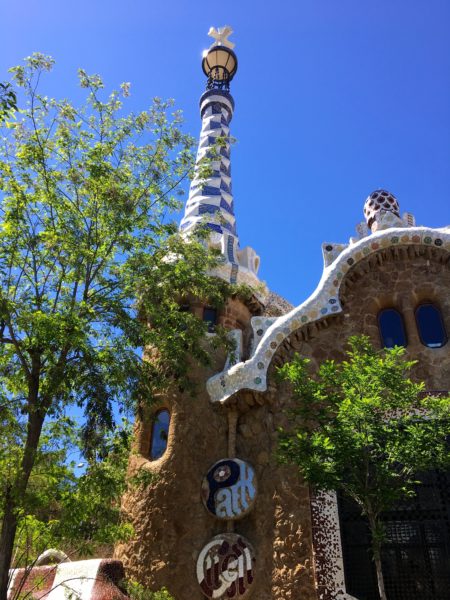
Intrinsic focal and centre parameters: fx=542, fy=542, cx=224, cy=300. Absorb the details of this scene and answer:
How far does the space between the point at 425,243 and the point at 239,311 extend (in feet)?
10.5

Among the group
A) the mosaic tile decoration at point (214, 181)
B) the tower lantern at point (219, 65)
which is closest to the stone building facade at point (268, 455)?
the mosaic tile decoration at point (214, 181)

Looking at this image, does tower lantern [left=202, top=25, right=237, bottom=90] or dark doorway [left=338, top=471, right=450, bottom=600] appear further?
tower lantern [left=202, top=25, right=237, bottom=90]

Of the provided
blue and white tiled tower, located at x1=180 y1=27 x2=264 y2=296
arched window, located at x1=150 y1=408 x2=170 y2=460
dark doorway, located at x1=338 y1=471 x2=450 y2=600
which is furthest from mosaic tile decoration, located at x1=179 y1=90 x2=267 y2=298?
dark doorway, located at x1=338 y1=471 x2=450 y2=600

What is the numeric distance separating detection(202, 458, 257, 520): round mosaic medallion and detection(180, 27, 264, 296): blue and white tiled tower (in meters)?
3.12

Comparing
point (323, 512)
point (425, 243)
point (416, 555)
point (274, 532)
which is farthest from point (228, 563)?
point (425, 243)

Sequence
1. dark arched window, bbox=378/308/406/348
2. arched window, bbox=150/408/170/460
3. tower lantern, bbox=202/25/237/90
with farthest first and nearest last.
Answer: tower lantern, bbox=202/25/237/90, arched window, bbox=150/408/170/460, dark arched window, bbox=378/308/406/348

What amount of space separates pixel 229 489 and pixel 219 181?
6876mm

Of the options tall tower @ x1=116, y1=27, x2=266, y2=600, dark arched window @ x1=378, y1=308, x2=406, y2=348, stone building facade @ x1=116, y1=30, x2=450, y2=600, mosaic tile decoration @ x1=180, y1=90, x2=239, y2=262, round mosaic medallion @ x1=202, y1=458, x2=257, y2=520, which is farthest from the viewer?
mosaic tile decoration @ x1=180, y1=90, x2=239, y2=262

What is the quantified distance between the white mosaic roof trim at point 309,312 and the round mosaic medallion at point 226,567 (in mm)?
1845

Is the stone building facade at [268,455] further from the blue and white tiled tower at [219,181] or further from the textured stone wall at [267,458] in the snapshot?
the blue and white tiled tower at [219,181]

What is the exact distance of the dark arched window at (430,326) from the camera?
7605mm

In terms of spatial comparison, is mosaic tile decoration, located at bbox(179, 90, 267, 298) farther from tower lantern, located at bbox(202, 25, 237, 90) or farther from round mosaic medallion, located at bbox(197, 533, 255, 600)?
round mosaic medallion, located at bbox(197, 533, 255, 600)

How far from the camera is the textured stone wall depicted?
6469mm

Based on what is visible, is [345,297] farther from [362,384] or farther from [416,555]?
[416,555]
